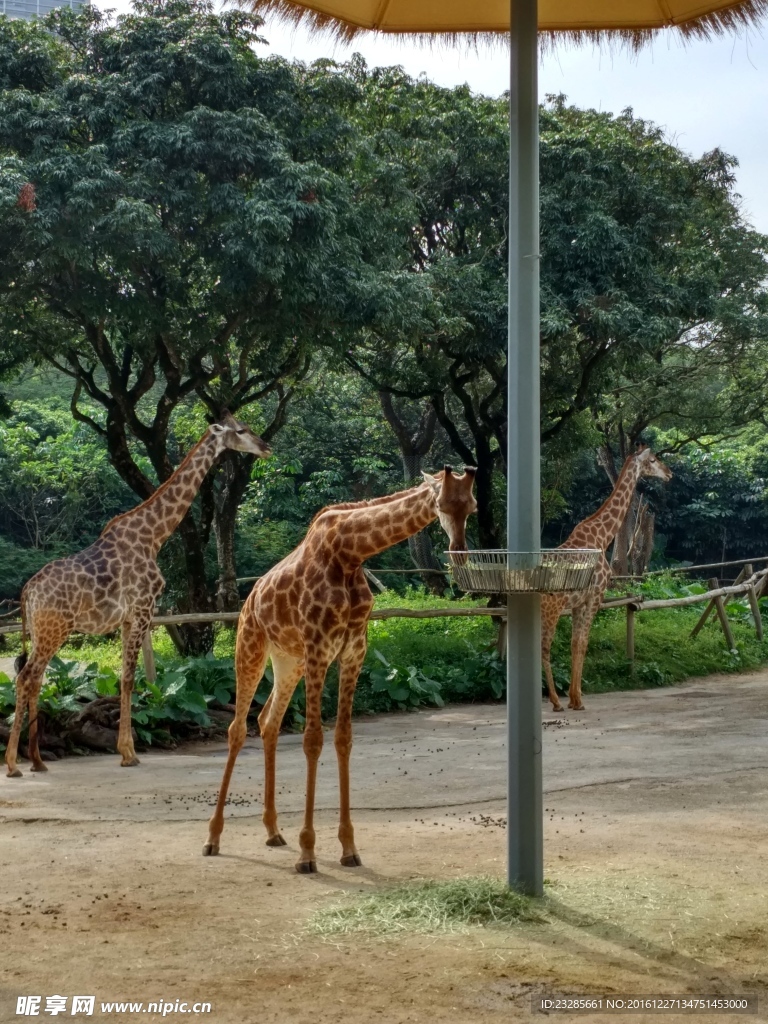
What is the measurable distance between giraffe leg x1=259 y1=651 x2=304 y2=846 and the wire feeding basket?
6.20 ft

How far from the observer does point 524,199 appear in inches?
196

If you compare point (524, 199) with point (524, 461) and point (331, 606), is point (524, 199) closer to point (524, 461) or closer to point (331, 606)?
point (524, 461)

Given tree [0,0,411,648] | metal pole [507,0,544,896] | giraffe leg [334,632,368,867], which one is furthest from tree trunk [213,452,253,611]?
metal pole [507,0,544,896]

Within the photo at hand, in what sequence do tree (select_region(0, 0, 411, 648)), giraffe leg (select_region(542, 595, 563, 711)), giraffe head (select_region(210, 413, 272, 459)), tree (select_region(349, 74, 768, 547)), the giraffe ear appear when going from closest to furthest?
the giraffe ear < giraffe head (select_region(210, 413, 272, 459)) < tree (select_region(0, 0, 411, 648)) < giraffe leg (select_region(542, 595, 563, 711)) < tree (select_region(349, 74, 768, 547))

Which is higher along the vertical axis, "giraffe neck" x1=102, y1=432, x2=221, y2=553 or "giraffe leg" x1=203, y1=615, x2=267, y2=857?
"giraffe neck" x1=102, y1=432, x2=221, y2=553

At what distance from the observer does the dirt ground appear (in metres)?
3.97

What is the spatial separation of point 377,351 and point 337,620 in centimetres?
1201

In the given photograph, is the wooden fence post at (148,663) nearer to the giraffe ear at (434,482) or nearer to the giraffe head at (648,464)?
the giraffe ear at (434,482)

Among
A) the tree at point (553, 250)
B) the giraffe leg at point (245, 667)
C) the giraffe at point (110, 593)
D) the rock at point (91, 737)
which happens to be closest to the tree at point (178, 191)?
the tree at point (553, 250)

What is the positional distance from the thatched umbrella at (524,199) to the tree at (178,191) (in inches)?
228

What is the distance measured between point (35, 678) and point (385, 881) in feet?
14.4

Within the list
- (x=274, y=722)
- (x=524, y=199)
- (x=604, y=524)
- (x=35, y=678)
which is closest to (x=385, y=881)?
(x=274, y=722)

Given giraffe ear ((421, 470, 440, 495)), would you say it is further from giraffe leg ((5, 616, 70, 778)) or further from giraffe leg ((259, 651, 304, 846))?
giraffe leg ((5, 616, 70, 778))

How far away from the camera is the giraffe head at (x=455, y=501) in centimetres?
518
